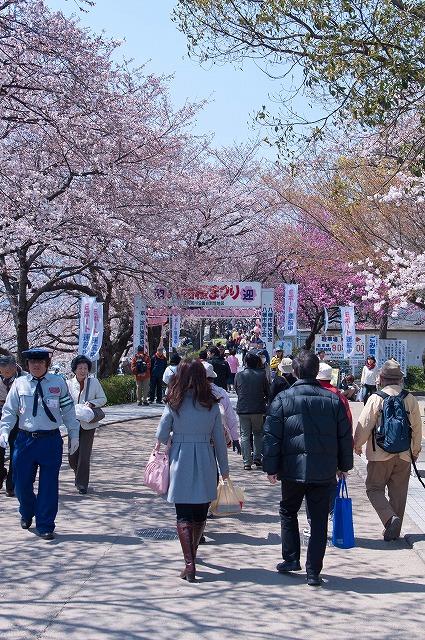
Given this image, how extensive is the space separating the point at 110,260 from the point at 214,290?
945 centimetres

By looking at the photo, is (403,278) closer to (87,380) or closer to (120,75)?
(120,75)

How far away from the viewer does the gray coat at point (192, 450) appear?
5.62m

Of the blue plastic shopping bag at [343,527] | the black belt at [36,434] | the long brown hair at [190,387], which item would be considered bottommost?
the blue plastic shopping bag at [343,527]

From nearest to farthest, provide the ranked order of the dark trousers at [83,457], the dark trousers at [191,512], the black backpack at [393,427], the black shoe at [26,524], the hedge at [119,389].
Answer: the dark trousers at [191,512] < the black backpack at [393,427] < the black shoe at [26,524] < the dark trousers at [83,457] < the hedge at [119,389]

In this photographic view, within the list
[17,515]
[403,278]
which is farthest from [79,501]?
[403,278]

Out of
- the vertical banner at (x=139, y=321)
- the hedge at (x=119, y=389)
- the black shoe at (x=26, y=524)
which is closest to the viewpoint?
the black shoe at (x=26, y=524)

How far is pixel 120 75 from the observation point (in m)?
14.9

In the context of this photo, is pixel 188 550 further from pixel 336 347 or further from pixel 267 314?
pixel 336 347

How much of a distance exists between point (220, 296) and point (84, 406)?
55.8 feet

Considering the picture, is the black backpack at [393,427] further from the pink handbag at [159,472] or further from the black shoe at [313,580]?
the pink handbag at [159,472]

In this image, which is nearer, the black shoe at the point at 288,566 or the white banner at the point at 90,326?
the black shoe at the point at 288,566

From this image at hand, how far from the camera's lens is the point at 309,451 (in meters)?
5.43

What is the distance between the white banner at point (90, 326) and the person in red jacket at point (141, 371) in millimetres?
3174

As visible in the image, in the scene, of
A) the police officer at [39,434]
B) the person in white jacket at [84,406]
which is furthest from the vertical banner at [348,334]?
the police officer at [39,434]
